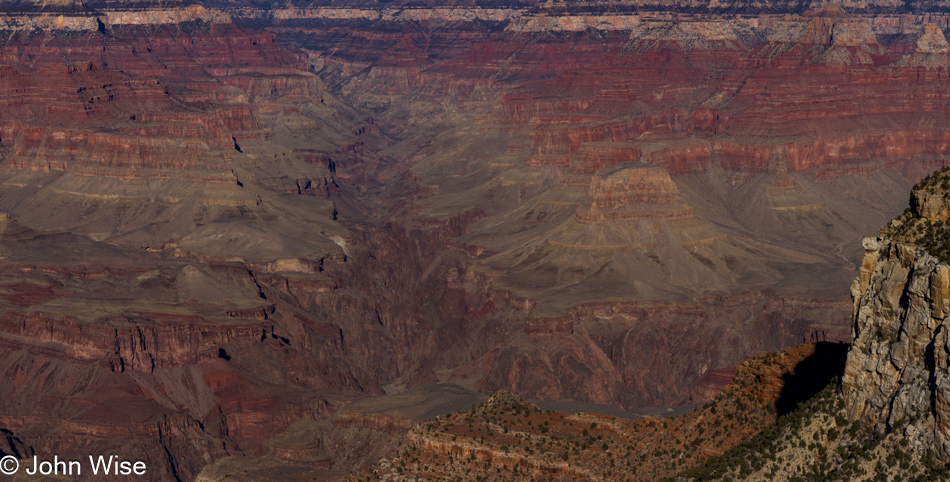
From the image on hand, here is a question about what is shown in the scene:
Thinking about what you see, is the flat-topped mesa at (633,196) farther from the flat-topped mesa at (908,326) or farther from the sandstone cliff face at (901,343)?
the sandstone cliff face at (901,343)

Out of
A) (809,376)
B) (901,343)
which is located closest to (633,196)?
(809,376)

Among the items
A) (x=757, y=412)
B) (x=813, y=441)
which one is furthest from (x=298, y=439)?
(x=813, y=441)

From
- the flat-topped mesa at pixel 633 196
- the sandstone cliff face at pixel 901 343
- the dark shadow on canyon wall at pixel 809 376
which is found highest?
the sandstone cliff face at pixel 901 343

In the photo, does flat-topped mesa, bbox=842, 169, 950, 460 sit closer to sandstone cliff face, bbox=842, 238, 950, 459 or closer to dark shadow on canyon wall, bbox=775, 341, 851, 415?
sandstone cliff face, bbox=842, 238, 950, 459

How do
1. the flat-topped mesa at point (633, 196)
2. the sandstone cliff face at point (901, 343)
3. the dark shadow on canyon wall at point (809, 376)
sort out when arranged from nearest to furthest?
1. the sandstone cliff face at point (901, 343)
2. the dark shadow on canyon wall at point (809, 376)
3. the flat-topped mesa at point (633, 196)

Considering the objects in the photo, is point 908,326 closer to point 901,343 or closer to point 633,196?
point 901,343

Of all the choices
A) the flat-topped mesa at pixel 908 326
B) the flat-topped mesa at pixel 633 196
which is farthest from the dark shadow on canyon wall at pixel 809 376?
the flat-topped mesa at pixel 633 196

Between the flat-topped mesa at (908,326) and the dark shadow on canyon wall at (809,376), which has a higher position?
the flat-topped mesa at (908,326)

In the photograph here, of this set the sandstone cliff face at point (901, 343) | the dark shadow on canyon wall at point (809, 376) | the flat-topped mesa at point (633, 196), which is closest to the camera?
the sandstone cliff face at point (901, 343)

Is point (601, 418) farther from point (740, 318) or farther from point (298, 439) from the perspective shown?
point (740, 318)
